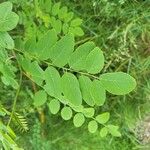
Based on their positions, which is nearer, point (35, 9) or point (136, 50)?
point (35, 9)

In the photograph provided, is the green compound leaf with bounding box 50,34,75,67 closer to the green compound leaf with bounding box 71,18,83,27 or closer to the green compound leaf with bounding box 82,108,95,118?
the green compound leaf with bounding box 82,108,95,118

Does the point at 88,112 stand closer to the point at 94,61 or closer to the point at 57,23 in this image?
the point at 57,23

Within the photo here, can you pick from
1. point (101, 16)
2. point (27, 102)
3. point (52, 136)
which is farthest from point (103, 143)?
point (101, 16)

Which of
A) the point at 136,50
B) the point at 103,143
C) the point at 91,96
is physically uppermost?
the point at 91,96

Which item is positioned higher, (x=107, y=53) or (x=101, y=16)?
(x=101, y=16)

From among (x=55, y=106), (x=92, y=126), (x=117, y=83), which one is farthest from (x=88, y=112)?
(x=117, y=83)

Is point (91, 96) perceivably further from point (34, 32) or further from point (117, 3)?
point (117, 3)
